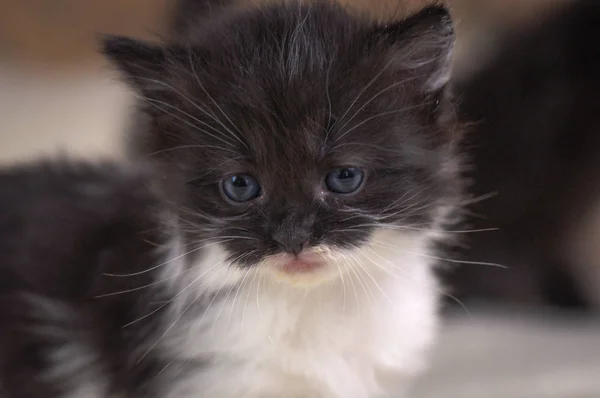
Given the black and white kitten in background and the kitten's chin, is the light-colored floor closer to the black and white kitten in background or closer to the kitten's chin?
the black and white kitten in background

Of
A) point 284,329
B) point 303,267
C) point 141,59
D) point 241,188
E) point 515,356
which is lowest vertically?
point 515,356

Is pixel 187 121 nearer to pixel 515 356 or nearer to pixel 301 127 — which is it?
pixel 301 127

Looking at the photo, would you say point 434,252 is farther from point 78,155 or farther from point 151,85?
point 78,155

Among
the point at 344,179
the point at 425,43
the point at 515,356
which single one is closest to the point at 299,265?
the point at 344,179

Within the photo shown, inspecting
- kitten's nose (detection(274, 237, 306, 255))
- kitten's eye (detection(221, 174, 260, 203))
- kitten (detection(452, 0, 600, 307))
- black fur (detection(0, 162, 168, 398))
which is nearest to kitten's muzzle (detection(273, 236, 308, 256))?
kitten's nose (detection(274, 237, 306, 255))

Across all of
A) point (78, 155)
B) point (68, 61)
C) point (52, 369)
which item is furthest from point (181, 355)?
point (68, 61)

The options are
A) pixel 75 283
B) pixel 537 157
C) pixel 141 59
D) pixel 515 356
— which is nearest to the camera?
pixel 141 59
